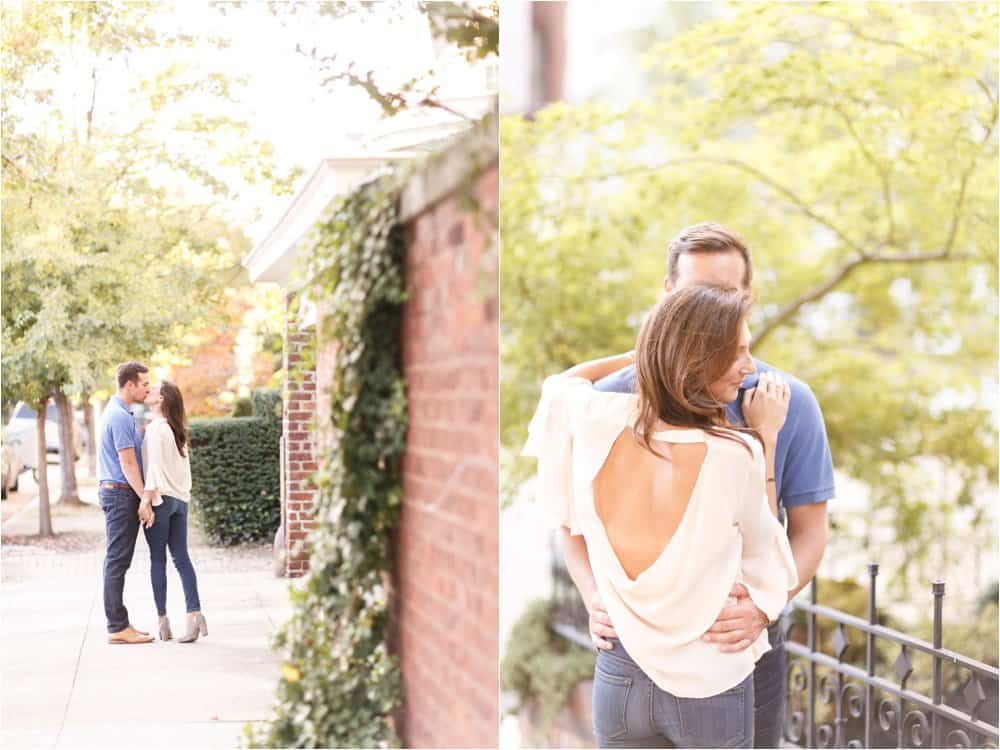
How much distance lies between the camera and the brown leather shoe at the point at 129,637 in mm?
3180

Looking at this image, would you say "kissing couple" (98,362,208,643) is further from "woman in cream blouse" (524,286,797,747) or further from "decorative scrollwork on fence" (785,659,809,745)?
"decorative scrollwork on fence" (785,659,809,745)

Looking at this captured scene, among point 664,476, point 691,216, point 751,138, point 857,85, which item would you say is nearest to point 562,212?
point 691,216

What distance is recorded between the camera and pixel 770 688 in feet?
7.99

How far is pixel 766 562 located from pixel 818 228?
3205 mm

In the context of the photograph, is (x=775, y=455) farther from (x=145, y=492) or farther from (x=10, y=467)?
(x=10, y=467)

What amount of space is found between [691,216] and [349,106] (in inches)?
89.0

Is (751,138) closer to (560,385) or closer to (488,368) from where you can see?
(488,368)

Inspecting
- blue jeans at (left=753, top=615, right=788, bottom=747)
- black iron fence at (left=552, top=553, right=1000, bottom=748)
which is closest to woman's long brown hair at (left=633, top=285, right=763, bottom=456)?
blue jeans at (left=753, top=615, right=788, bottom=747)

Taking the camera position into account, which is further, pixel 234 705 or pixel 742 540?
pixel 234 705

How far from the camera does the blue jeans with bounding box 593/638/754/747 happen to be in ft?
7.02

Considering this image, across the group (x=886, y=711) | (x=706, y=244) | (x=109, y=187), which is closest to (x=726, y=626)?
(x=706, y=244)

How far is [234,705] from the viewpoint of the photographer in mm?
3217

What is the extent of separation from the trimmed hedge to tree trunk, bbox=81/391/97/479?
293mm

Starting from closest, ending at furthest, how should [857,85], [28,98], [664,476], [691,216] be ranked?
[664,476]
[28,98]
[857,85]
[691,216]
